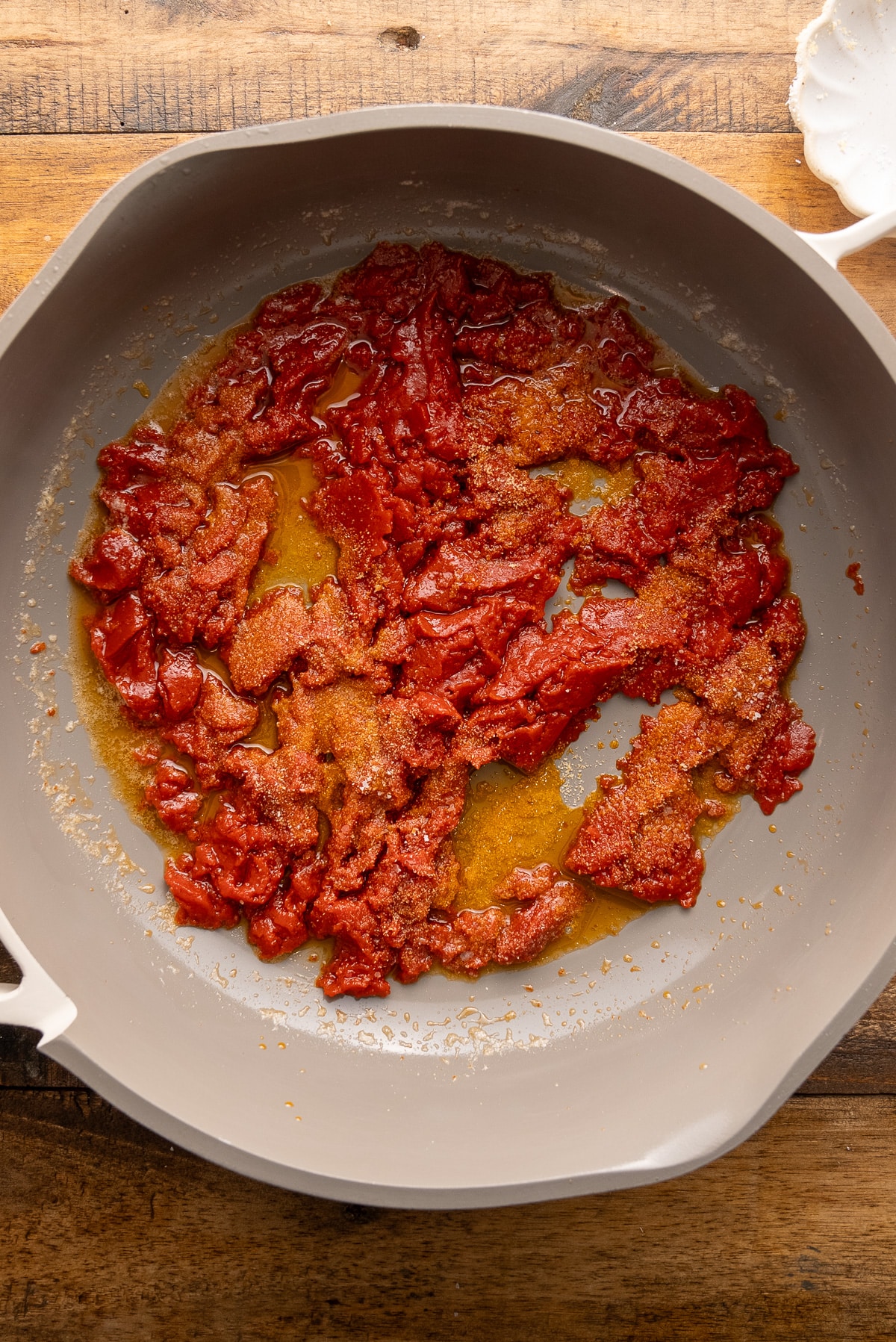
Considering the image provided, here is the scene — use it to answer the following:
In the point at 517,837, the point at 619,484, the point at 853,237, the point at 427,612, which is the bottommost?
the point at 517,837

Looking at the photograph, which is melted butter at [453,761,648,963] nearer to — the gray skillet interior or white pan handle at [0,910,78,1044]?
the gray skillet interior

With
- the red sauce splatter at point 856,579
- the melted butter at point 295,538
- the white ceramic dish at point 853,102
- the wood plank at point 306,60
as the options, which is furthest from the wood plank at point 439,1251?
the wood plank at point 306,60

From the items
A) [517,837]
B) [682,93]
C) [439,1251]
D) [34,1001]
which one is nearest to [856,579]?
[517,837]

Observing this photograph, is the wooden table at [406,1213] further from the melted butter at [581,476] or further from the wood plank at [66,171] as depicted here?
the melted butter at [581,476]

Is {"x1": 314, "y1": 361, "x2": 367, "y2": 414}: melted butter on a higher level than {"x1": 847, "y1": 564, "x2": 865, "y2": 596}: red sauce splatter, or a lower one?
higher

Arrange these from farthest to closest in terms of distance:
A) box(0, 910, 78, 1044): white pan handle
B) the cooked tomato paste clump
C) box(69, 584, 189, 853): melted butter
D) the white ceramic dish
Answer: box(69, 584, 189, 853): melted butter < the cooked tomato paste clump < the white ceramic dish < box(0, 910, 78, 1044): white pan handle

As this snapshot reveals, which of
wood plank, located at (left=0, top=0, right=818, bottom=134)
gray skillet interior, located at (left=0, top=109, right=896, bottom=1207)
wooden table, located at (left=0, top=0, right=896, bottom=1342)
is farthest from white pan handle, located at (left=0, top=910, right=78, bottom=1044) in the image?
wood plank, located at (left=0, top=0, right=818, bottom=134)

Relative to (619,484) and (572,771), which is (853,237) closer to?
(619,484)

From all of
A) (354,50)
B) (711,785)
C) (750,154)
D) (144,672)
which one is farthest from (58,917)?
(750,154)

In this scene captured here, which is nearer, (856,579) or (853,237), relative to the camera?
(853,237)
